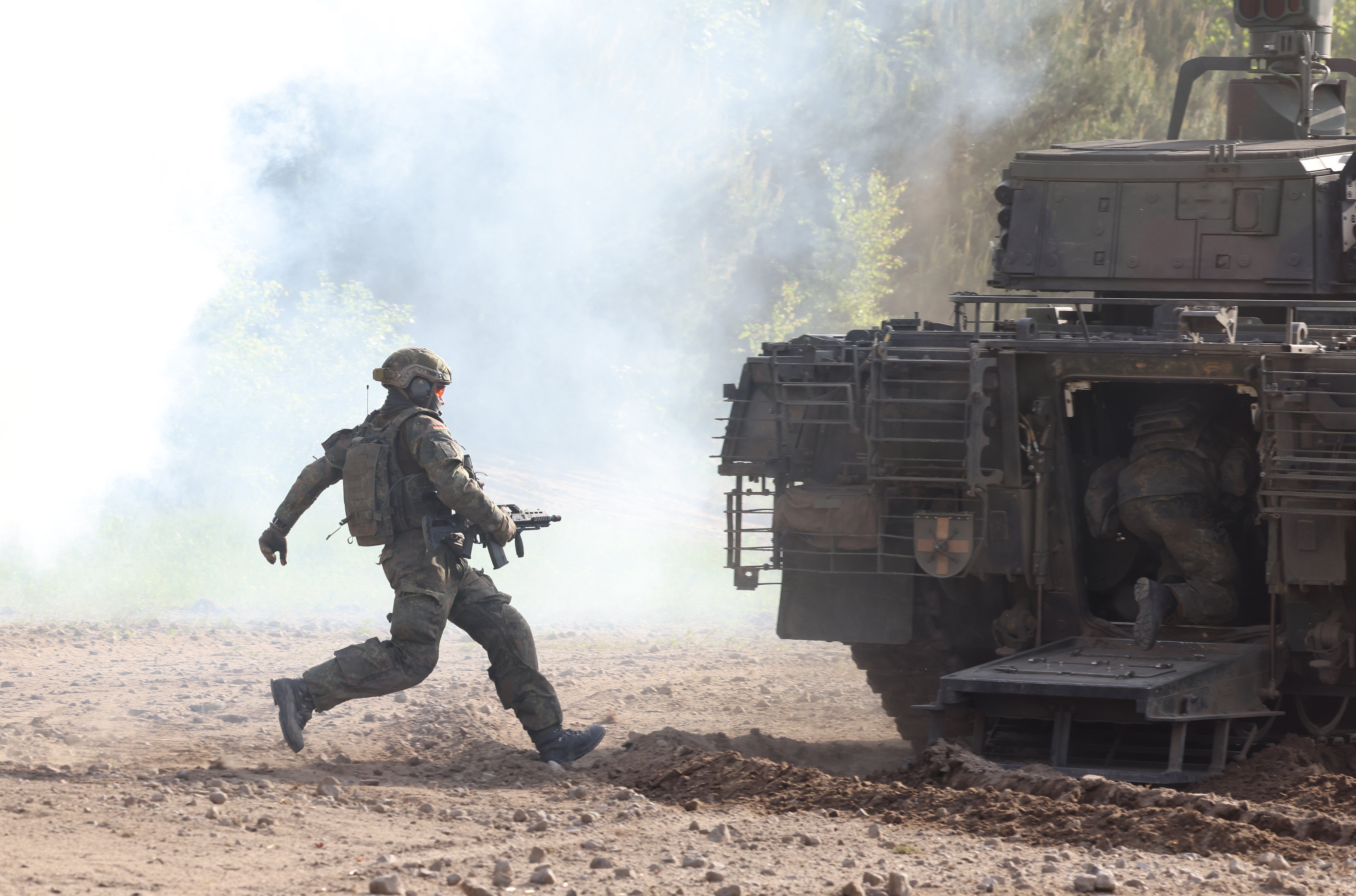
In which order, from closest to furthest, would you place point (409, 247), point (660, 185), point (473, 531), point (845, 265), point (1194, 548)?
point (473, 531)
point (1194, 548)
point (845, 265)
point (409, 247)
point (660, 185)

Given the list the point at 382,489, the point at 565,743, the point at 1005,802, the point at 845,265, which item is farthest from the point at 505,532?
the point at 845,265

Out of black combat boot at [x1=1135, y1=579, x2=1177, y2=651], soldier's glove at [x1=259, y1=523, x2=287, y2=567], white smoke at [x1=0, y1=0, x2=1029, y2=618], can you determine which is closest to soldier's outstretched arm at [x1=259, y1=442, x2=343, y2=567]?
soldier's glove at [x1=259, y1=523, x2=287, y2=567]

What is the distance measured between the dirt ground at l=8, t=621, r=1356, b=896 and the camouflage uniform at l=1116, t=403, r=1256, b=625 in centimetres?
72

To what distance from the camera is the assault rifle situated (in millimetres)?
6406

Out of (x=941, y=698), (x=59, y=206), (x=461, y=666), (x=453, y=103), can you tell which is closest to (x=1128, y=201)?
(x=941, y=698)

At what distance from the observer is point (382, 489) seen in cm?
641

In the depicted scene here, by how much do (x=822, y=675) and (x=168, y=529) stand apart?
22.9 ft

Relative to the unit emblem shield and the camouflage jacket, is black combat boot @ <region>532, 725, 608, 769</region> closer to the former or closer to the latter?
the camouflage jacket

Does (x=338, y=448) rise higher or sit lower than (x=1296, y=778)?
higher

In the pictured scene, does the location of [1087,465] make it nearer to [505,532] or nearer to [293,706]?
[505,532]

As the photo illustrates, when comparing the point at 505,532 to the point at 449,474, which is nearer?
the point at 449,474

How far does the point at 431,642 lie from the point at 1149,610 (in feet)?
8.87

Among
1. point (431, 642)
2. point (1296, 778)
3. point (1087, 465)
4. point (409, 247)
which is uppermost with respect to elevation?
point (409, 247)

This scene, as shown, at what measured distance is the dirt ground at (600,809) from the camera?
447cm
